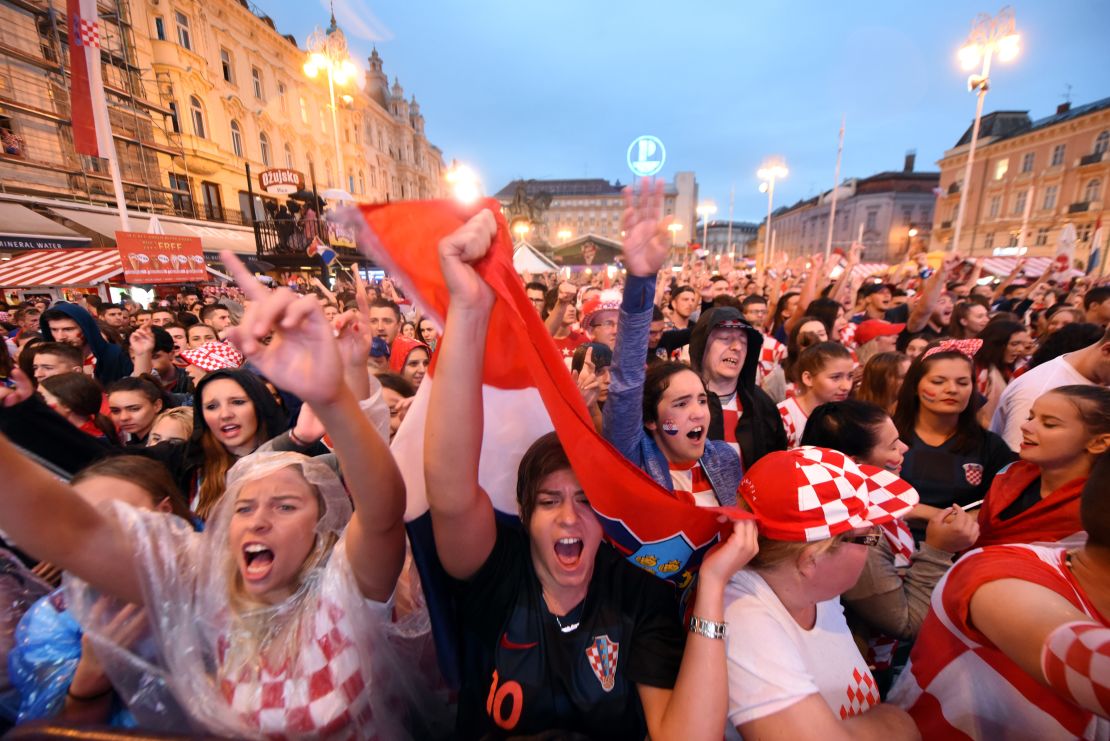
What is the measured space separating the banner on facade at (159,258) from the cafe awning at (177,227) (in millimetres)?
918

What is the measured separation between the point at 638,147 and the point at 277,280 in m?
17.2

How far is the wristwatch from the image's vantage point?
1174 millimetres

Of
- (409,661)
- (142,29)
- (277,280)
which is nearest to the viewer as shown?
(409,661)

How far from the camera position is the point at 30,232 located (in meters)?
13.3

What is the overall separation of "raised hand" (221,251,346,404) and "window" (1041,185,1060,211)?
53257 mm

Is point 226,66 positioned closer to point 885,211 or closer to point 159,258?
point 159,258

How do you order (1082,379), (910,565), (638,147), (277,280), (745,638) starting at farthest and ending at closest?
(277,280)
(638,147)
(1082,379)
(910,565)
(745,638)

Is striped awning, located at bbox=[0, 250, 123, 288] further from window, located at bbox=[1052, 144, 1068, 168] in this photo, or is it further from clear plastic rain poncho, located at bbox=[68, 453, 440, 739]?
window, located at bbox=[1052, 144, 1068, 168]

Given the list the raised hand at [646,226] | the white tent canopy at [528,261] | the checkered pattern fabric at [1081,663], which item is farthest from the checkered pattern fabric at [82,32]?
the checkered pattern fabric at [1081,663]

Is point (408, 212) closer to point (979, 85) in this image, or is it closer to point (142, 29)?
point (979, 85)

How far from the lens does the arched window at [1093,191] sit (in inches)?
1275

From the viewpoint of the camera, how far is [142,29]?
65.5 ft

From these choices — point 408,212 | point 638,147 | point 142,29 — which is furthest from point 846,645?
point 142,29

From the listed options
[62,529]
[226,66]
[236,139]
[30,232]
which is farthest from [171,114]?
[62,529]
